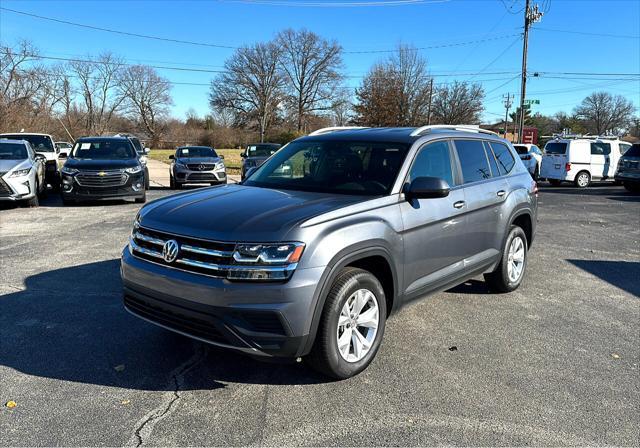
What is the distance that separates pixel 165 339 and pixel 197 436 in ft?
4.78

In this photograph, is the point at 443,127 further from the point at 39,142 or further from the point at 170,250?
the point at 39,142

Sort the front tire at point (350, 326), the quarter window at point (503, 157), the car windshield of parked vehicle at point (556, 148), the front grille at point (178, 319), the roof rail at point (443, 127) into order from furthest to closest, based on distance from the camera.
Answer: the car windshield of parked vehicle at point (556, 148) < the quarter window at point (503, 157) < the roof rail at point (443, 127) < the front tire at point (350, 326) < the front grille at point (178, 319)

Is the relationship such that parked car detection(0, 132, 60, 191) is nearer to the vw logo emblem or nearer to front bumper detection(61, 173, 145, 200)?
front bumper detection(61, 173, 145, 200)

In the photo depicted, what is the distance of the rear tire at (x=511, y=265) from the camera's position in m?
5.51

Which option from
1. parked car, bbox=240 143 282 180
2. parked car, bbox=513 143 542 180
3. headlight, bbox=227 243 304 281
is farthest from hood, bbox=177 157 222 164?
headlight, bbox=227 243 304 281

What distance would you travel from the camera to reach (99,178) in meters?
12.2

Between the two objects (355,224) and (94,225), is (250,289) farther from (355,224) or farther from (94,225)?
(94,225)

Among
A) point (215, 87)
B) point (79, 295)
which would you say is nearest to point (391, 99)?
point (215, 87)

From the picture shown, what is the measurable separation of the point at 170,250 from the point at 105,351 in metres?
1.23

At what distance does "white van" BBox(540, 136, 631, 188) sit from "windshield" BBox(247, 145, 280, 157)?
11081 mm

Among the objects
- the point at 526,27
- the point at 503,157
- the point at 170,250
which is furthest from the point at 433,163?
the point at 526,27

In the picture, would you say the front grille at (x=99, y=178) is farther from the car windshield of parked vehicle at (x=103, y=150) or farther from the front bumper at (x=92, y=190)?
the car windshield of parked vehicle at (x=103, y=150)

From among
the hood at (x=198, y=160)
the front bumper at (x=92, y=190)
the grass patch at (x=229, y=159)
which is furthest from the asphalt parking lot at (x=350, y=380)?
the grass patch at (x=229, y=159)

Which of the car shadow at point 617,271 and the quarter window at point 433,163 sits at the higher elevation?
the quarter window at point 433,163
